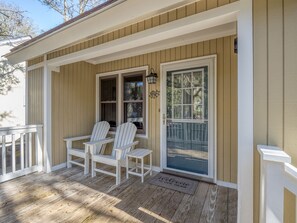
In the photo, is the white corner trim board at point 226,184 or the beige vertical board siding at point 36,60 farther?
the beige vertical board siding at point 36,60

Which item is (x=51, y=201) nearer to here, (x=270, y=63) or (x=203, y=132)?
(x=203, y=132)

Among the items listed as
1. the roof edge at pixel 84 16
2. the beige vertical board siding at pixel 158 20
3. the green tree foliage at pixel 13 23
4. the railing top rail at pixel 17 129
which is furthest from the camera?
the green tree foliage at pixel 13 23

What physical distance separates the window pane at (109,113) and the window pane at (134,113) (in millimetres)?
386

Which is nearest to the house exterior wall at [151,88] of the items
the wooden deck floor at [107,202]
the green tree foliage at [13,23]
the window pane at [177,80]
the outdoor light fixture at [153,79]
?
the outdoor light fixture at [153,79]

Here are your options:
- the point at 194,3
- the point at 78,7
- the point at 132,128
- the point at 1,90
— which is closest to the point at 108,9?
the point at 194,3

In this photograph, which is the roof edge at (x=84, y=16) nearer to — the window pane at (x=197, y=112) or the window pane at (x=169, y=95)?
the window pane at (x=169, y=95)

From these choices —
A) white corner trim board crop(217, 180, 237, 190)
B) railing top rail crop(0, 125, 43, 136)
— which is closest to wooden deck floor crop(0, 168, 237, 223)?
white corner trim board crop(217, 180, 237, 190)

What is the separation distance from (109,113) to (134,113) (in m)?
0.81

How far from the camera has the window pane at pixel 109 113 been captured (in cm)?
413

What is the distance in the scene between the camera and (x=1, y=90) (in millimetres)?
6168

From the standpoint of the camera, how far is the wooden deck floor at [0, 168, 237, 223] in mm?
1961

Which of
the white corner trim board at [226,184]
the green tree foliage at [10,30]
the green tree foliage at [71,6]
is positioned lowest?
the white corner trim board at [226,184]

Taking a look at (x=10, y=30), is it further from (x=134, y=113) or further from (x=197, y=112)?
(x=197, y=112)

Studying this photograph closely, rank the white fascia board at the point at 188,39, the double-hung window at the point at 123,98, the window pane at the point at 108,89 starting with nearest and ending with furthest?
the white fascia board at the point at 188,39
the double-hung window at the point at 123,98
the window pane at the point at 108,89
